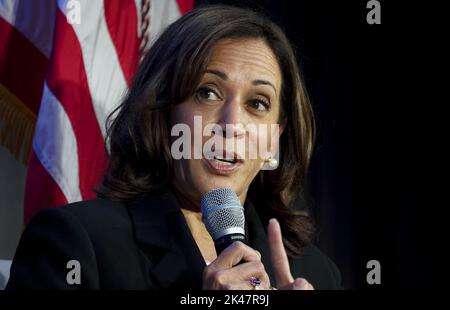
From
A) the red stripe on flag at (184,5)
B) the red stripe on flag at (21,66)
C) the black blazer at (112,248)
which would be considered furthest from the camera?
the red stripe on flag at (184,5)

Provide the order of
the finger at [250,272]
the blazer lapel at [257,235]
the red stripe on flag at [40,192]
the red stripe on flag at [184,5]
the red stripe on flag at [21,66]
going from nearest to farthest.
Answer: the finger at [250,272] → the blazer lapel at [257,235] → the red stripe on flag at [40,192] → the red stripe on flag at [21,66] → the red stripe on flag at [184,5]

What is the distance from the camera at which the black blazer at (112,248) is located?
53.6 inches

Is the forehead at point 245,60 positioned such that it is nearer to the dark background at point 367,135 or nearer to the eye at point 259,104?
the eye at point 259,104

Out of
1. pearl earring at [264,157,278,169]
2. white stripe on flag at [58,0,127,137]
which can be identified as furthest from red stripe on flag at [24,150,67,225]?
pearl earring at [264,157,278,169]

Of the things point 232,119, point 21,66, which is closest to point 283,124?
point 232,119

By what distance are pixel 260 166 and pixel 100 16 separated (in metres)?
0.85

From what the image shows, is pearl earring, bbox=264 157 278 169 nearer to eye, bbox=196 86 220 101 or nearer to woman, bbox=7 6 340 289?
woman, bbox=7 6 340 289

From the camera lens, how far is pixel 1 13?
7.13 feet

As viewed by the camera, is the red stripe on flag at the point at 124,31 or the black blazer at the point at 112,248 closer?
the black blazer at the point at 112,248

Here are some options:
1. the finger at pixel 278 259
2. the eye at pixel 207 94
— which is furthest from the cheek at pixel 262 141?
the finger at pixel 278 259

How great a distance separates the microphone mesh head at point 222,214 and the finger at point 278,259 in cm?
5

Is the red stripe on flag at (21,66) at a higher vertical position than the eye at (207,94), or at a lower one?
higher

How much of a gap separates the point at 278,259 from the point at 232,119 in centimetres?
47
